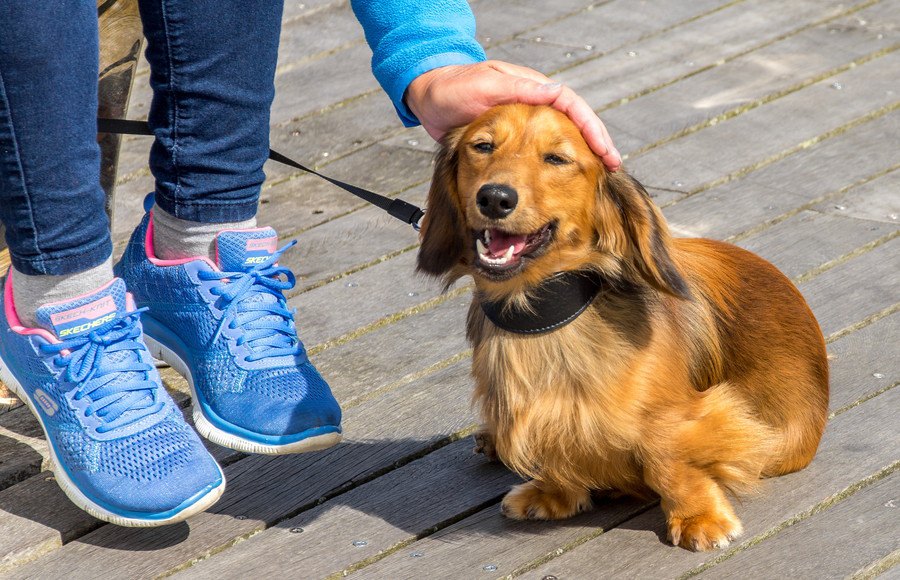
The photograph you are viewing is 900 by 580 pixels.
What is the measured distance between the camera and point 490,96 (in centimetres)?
214

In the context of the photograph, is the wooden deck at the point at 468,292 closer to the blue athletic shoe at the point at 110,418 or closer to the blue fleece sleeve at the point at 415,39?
the blue athletic shoe at the point at 110,418

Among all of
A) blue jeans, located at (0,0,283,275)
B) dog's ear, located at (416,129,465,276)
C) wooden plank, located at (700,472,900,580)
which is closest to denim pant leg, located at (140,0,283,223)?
blue jeans, located at (0,0,283,275)

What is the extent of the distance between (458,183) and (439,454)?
23.2 inches

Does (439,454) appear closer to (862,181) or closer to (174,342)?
(174,342)

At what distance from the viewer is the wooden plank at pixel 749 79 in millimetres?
3791

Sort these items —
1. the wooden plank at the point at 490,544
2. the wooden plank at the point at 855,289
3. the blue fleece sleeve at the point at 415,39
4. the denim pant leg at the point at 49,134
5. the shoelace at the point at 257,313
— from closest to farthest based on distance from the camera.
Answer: the denim pant leg at the point at 49,134 → the wooden plank at the point at 490,544 → the blue fleece sleeve at the point at 415,39 → the shoelace at the point at 257,313 → the wooden plank at the point at 855,289

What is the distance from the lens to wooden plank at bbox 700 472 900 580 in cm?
204

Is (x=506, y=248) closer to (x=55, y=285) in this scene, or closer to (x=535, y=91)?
(x=535, y=91)

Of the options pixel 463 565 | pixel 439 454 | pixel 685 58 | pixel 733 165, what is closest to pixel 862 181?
pixel 733 165

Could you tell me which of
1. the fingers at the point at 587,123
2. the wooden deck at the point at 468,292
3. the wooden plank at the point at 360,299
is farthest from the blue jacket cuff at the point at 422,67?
the wooden plank at the point at 360,299

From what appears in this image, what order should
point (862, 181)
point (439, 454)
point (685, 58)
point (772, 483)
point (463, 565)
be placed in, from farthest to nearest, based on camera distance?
point (685, 58) < point (862, 181) < point (439, 454) < point (772, 483) < point (463, 565)

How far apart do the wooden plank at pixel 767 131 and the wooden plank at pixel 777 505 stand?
3.80ft

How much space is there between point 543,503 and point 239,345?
653 mm

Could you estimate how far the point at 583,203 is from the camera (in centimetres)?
214
